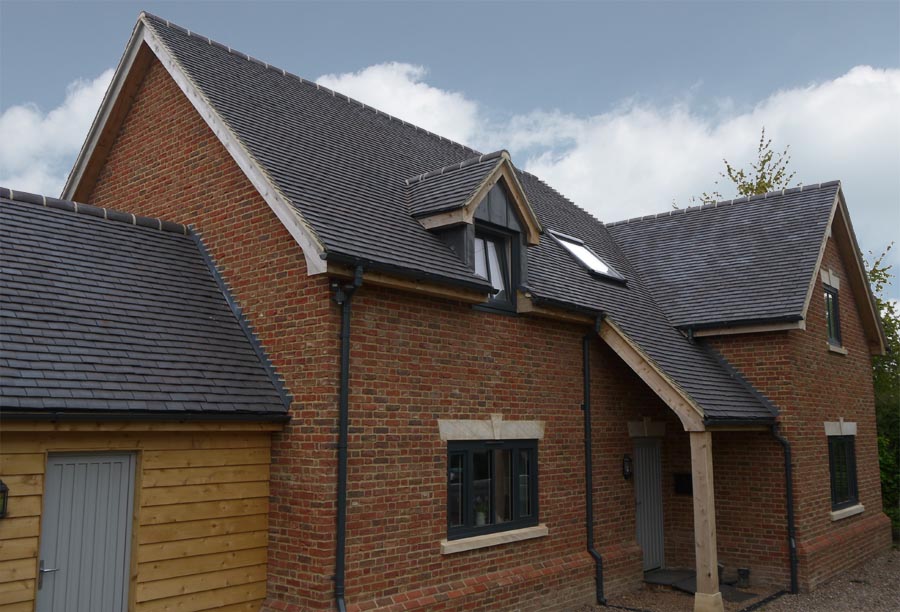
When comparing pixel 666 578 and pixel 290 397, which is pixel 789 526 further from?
pixel 290 397

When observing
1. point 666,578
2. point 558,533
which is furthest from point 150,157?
point 666,578

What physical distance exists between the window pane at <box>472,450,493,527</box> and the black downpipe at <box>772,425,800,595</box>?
5811 mm

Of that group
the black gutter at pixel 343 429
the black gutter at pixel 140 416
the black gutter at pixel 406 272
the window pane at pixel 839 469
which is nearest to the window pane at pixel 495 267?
the black gutter at pixel 406 272

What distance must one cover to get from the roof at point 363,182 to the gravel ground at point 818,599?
112 inches

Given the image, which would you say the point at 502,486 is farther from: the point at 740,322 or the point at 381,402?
the point at 740,322

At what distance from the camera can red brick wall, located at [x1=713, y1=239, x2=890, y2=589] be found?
44.2 ft

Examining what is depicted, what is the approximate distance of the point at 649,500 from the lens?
14016 mm

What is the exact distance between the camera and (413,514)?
928cm

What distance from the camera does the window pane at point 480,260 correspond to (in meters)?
10.9

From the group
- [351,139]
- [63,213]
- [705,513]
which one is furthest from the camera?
[351,139]

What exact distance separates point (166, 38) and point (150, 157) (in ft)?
5.94

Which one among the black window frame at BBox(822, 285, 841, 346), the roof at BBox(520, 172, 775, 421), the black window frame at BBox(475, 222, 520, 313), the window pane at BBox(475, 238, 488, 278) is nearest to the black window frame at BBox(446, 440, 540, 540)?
the black window frame at BBox(475, 222, 520, 313)

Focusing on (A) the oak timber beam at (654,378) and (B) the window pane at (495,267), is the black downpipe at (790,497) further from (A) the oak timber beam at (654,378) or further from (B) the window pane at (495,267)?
(B) the window pane at (495,267)

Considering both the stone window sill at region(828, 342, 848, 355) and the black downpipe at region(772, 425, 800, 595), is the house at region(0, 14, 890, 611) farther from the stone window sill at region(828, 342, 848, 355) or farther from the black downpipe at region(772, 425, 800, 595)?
the stone window sill at region(828, 342, 848, 355)
